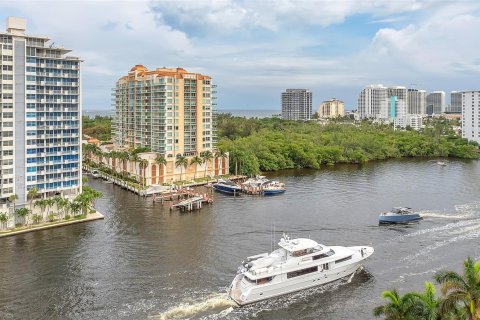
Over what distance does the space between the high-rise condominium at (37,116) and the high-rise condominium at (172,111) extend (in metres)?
23.9

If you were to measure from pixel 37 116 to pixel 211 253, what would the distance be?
23006 millimetres

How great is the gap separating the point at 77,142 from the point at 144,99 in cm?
2979

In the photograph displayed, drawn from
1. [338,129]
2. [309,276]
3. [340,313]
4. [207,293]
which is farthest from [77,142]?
[338,129]

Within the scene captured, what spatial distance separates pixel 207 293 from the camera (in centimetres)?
3156

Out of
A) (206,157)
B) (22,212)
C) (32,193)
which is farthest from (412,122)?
(22,212)

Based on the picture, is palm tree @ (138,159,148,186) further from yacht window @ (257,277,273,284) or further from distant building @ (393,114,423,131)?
distant building @ (393,114,423,131)

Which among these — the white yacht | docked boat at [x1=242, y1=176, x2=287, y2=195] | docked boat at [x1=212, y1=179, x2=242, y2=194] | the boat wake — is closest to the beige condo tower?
docked boat at [x1=212, y1=179, x2=242, y2=194]

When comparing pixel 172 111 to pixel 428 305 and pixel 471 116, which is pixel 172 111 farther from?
pixel 471 116

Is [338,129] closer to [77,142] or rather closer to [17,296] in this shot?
[77,142]

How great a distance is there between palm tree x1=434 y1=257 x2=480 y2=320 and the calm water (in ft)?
35.3

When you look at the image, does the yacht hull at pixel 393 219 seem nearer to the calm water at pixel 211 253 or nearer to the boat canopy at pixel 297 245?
the calm water at pixel 211 253

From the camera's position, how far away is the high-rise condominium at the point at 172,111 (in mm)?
74188

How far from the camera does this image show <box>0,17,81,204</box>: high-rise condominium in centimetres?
4525

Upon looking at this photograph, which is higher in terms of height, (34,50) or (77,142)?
(34,50)
